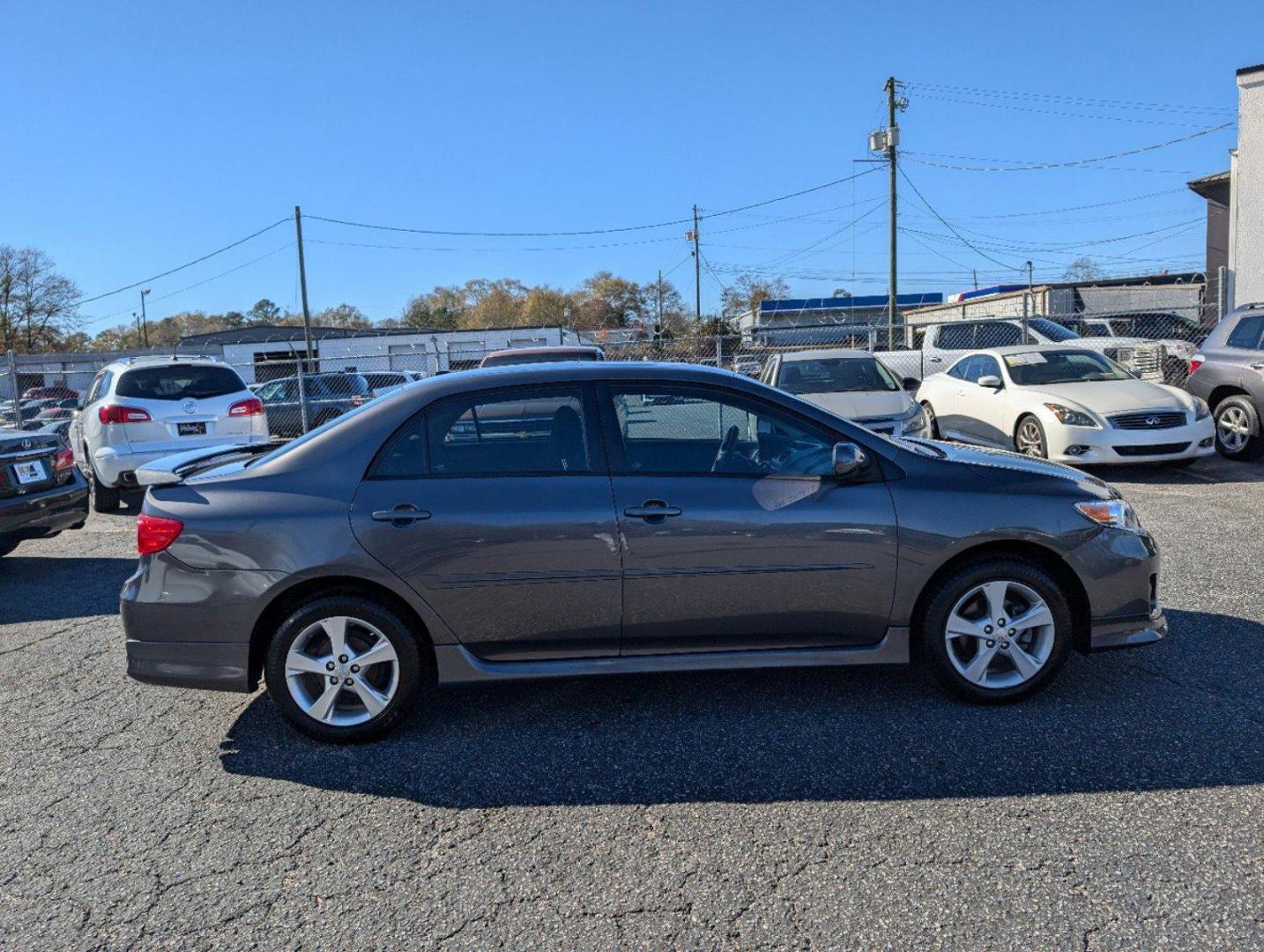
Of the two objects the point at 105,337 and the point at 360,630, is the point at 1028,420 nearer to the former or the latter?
the point at 360,630

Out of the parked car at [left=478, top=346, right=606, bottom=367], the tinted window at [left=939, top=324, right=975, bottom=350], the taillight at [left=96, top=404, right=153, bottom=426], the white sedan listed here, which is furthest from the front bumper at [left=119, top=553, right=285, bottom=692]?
the tinted window at [left=939, top=324, right=975, bottom=350]

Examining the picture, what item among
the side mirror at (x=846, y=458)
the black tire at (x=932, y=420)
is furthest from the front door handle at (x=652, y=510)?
the black tire at (x=932, y=420)

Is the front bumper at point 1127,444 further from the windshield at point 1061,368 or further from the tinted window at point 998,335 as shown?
the tinted window at point 998,335

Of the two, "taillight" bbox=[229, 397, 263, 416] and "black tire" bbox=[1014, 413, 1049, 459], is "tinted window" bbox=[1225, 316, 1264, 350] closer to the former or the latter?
"black tire" bbox=[1014, 413, 1049, 459]

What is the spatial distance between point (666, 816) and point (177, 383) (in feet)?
30.0

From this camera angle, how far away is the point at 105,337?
97625 millimetres

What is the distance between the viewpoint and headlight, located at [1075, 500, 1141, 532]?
4230mm

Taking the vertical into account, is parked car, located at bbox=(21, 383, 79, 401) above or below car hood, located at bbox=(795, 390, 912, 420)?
above

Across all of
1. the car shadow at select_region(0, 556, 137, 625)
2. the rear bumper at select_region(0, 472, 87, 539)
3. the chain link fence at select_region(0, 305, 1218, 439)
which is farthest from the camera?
the chain link fence at select_region(0, 305, 1218, 439)

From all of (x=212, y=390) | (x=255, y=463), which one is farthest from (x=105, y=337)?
(x=255, y=463)

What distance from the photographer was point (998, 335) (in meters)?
19.7

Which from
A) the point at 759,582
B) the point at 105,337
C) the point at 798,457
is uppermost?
the point at 105,337

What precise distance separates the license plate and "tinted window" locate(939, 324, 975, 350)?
15914 mm

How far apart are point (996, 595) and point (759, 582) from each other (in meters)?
1.05
